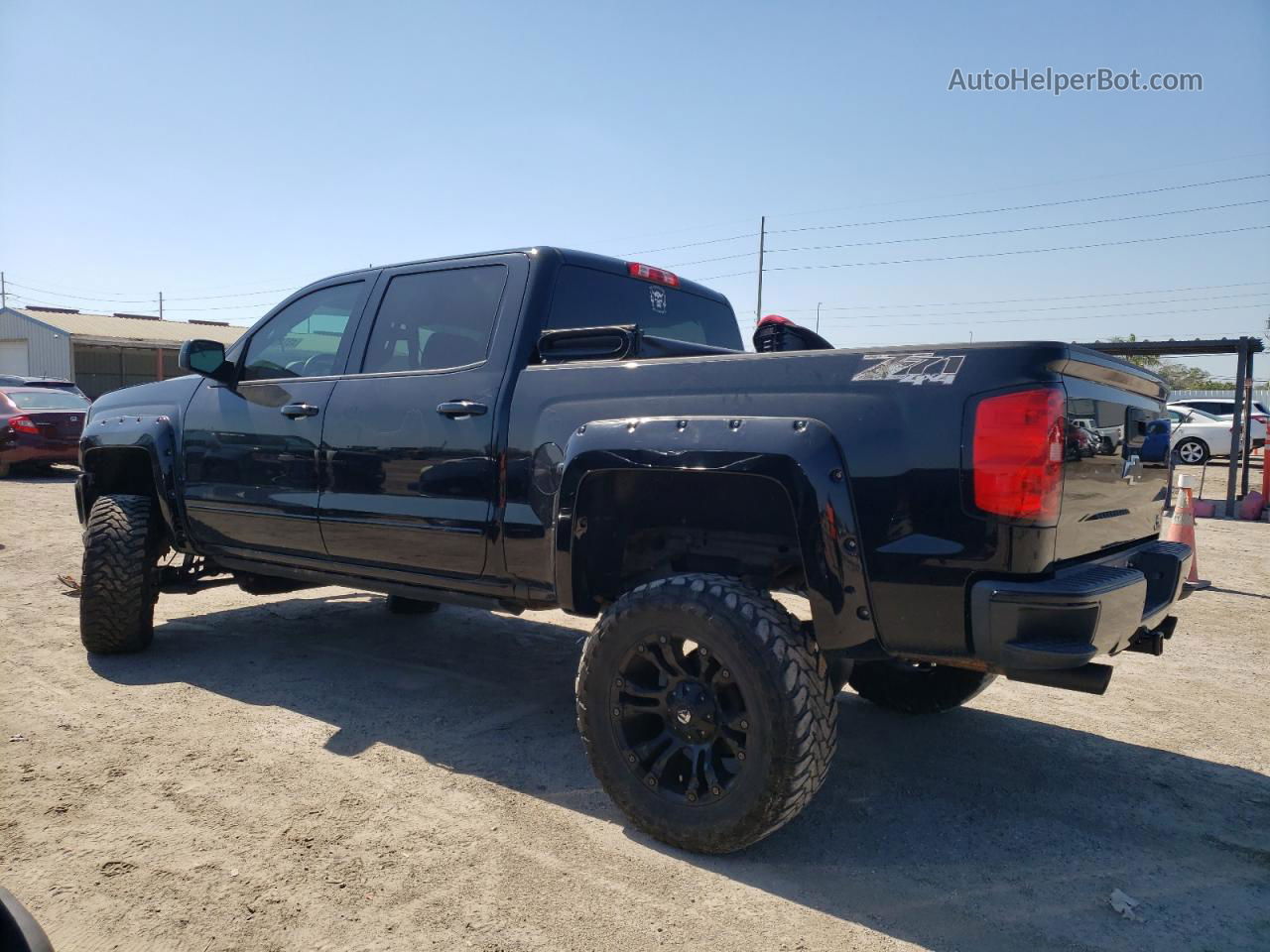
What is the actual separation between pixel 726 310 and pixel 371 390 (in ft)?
6.41

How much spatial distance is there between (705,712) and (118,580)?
3.45 meters

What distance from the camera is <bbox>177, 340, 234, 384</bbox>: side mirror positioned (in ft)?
14.7

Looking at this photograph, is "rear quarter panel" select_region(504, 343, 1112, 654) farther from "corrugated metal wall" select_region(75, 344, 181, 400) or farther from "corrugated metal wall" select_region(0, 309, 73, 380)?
"corrugated metal wall" select_region(75, 344, 181, 400)

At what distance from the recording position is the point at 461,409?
3539 mm

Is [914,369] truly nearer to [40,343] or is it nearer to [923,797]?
[923,797]

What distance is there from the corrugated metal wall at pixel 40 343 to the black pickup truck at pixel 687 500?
3228 centimetres

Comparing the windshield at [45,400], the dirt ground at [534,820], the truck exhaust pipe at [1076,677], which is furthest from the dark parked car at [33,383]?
the truck exhaust pipe at [1076,677]

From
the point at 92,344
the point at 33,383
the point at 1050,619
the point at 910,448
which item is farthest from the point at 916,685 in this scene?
the point at 92,344

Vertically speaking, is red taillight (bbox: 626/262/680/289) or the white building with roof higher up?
the white building with roof

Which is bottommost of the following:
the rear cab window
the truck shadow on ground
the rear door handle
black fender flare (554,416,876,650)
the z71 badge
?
the truck shadow on ground

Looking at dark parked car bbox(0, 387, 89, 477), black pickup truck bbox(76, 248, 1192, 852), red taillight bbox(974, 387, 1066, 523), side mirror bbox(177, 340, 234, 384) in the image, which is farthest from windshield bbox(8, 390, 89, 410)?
red taillight bbox(974, 387, 1066, 523)

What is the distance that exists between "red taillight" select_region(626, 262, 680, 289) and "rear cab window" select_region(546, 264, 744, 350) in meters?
0.02

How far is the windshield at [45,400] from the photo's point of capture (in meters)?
14.1

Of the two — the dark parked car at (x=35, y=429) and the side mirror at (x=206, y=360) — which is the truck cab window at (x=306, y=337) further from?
the dark parked car at (x=35, y=429)
